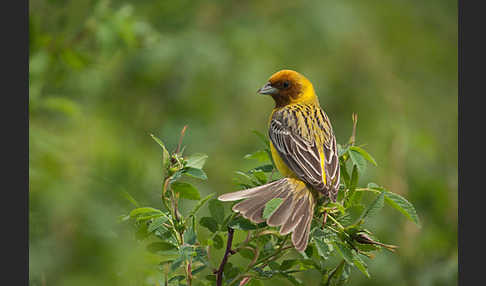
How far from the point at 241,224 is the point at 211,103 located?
208 inches

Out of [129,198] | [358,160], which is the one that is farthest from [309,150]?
[129,198]

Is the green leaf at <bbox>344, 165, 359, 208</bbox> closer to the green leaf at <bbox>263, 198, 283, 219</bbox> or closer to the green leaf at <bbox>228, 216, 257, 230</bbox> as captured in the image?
the green leaf at <bbox>263, 198, 283, 219</bbox>

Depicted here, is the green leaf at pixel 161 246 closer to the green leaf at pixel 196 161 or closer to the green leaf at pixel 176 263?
the green leaf at pixel 176 263

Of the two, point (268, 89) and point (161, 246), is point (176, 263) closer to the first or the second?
point (161, 246)

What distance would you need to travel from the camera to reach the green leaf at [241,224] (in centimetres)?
239

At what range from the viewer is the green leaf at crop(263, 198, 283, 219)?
7.84 ft

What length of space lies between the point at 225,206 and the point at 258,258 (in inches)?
10.6

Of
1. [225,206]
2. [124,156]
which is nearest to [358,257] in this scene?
[225,206]

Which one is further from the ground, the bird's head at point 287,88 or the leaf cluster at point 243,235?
the bird's head at point 287,88

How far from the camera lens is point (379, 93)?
28.1 feet

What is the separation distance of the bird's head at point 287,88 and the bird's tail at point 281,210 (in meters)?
1.59

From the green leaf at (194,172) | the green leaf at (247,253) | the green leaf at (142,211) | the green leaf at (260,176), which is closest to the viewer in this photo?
the green leaf at (142,211)

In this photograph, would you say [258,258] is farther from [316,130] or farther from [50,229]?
[316,130]

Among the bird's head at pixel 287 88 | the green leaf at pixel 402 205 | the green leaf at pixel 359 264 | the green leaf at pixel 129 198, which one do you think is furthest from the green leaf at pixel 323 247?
the bird's head at pixel 287 88
